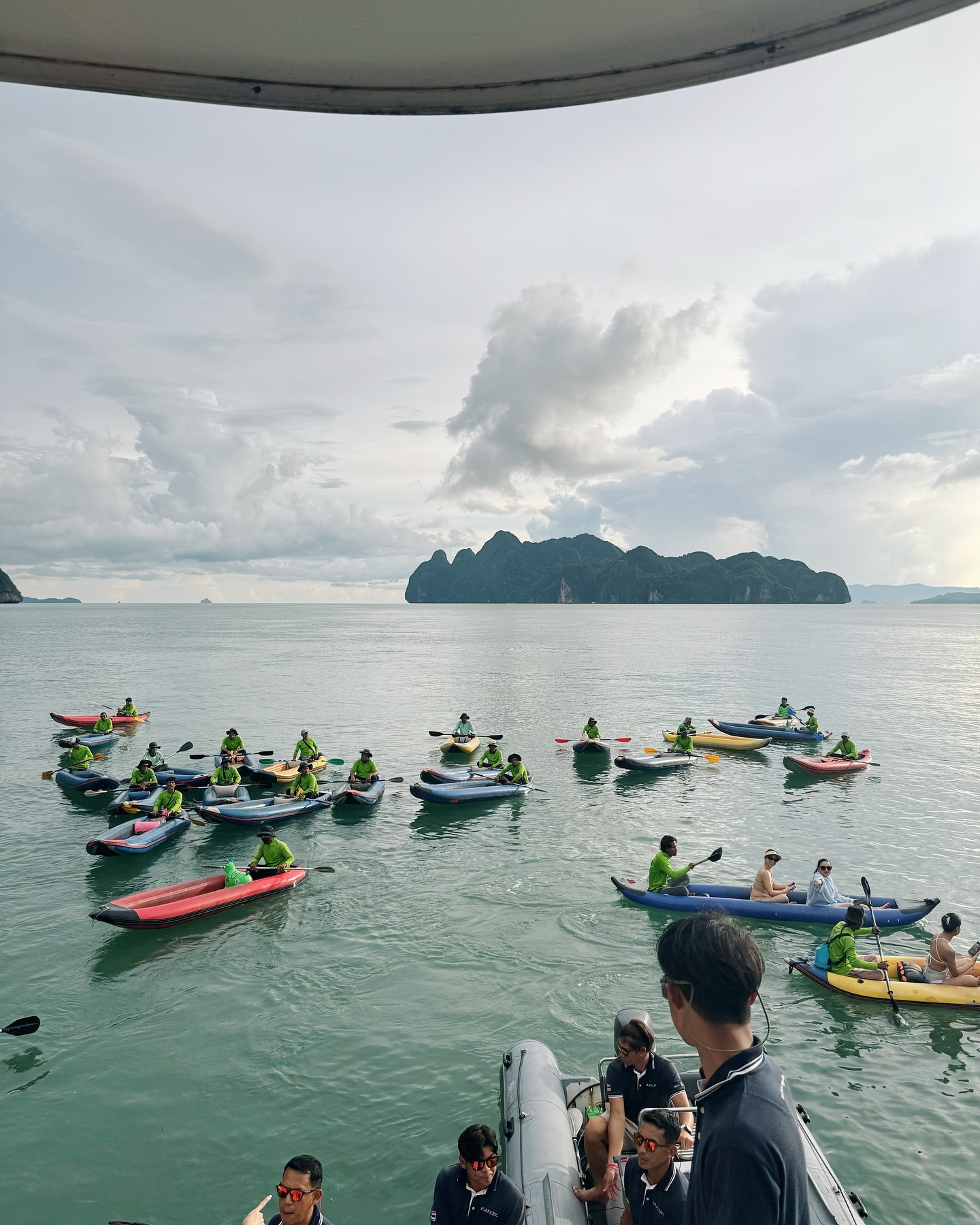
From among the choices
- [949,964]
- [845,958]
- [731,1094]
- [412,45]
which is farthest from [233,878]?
[412,45]

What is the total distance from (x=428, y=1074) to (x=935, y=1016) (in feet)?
28.6

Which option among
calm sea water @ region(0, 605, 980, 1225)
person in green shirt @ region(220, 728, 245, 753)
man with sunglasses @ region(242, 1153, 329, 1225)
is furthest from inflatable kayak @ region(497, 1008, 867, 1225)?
person in green shirt @ region(220, 728, 245, 753)

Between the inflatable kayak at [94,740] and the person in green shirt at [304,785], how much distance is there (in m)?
15.1

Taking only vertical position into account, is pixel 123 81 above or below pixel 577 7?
below

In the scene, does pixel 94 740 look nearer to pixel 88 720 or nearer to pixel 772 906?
pixel 88 720

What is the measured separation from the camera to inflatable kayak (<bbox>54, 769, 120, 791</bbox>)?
84.6 feet

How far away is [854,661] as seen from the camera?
267 feet

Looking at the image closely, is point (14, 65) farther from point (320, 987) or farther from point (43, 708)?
point (43, 708)

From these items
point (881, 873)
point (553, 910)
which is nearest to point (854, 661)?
point (881, 873)

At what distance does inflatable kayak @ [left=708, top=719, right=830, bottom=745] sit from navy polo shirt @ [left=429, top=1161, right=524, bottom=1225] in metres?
32.5

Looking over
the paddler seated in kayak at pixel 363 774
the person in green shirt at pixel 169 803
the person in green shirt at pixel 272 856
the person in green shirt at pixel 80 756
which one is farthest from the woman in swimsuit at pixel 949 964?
the person in green shirt at pixel 80 756

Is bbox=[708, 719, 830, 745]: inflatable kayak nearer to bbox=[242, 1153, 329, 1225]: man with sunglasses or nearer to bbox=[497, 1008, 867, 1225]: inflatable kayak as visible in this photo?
bbox=[497, 1008, 867, 1225]: inflatable kayak

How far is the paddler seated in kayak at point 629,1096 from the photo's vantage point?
23.2ft

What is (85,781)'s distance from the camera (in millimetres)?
25969
